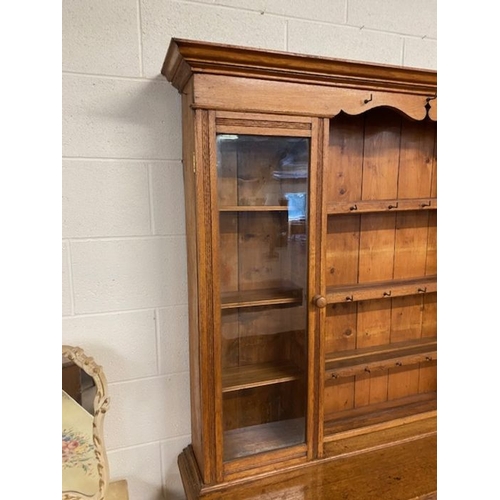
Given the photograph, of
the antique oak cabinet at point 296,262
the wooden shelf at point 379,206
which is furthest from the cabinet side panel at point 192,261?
the wooden shelf at point 379,206

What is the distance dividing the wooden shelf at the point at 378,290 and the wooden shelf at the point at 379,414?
463 mm

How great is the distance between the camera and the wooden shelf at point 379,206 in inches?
50.9

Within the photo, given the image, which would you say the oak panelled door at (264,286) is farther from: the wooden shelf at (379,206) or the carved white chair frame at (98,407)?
the carved white chair frame at (98,407)

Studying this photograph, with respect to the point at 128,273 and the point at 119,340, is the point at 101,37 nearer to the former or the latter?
the point at 128,273

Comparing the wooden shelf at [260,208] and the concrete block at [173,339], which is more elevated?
the wooden shelf at [260,208]

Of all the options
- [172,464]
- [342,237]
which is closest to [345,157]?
[342,237]

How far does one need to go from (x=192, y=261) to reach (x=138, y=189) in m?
0.31

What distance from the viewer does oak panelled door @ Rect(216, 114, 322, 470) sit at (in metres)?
1.13

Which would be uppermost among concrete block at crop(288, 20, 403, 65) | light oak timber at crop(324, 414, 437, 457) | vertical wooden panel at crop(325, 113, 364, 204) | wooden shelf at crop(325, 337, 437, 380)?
concrete block at crop(288, 20, 403, 65)

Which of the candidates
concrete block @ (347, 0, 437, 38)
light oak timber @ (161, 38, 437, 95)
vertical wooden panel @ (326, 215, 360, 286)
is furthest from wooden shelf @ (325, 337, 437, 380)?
concrete block @ (347, 0, 437, 38)

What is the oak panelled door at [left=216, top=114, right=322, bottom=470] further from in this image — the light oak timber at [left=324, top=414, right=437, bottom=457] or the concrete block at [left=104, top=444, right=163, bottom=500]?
the concrete block at [left=104, top=444, right=163, bottom=500]

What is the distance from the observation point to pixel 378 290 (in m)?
1.39
